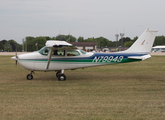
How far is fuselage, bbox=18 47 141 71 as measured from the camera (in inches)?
432

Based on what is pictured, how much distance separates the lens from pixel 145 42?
11.8 metres

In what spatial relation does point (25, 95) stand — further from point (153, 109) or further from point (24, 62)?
point (153, 109)

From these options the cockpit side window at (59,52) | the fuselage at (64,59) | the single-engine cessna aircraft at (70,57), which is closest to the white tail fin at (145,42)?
the single-engine cessna aircraft at (70,57)

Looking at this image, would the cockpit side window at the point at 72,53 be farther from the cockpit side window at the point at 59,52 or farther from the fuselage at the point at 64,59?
the cockpit side window at the point at 59,52

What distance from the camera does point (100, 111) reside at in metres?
5.74

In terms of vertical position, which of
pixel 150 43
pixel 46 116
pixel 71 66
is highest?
pixel 150 43

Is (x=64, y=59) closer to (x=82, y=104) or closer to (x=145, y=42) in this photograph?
(x=145, y=42)

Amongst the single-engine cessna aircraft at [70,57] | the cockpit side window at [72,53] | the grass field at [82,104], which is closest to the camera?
the grass field at [82,104]

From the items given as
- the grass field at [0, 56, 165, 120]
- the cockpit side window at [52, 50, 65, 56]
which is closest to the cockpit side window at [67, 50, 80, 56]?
the cockpit side window at [52, 50, 65, 56]

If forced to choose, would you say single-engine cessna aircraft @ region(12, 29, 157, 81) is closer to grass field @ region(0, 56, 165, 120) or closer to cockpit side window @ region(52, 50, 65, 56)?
cockpit side window @ region(52, 50, 65, 56)

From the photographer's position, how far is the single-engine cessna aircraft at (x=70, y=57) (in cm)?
1098

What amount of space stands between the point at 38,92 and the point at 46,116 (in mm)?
2910

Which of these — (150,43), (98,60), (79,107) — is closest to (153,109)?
(79,107)

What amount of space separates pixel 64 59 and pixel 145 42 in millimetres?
4763
